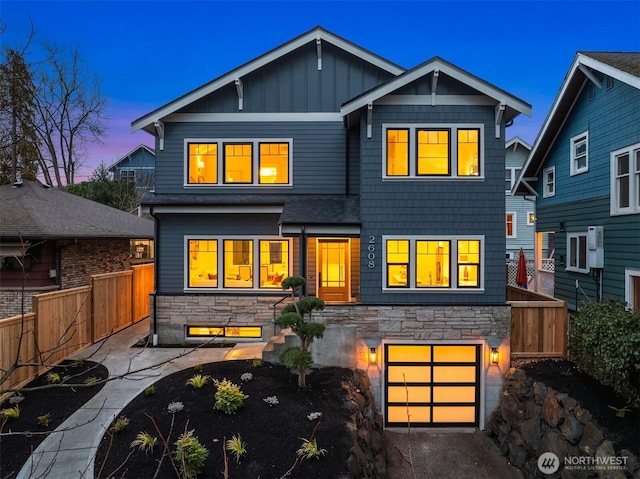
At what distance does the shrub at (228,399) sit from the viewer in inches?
273

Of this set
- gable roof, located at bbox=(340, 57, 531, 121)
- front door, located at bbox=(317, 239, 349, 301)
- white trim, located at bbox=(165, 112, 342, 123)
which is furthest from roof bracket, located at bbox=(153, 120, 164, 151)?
gable roof, located at bbox=(340, 57, 531, 121)

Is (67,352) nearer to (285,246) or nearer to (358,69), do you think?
(285,246)

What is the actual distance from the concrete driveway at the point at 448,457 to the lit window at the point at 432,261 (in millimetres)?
3864

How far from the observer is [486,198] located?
9562mm

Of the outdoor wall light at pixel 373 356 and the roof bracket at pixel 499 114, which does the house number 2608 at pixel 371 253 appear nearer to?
the outdoor wall light at pixel 373 356

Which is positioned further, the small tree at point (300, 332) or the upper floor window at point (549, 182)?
the upper floor window at point (549, 182)

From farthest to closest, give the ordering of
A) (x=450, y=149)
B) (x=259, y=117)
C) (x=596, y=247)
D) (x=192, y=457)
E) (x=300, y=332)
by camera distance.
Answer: (x=259, y=117) < (x=596, y=247) < (x=450, y=149) < (x=300, y=332) < (x=192, y=457)

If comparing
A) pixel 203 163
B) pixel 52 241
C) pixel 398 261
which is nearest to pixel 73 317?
pixel 52 241

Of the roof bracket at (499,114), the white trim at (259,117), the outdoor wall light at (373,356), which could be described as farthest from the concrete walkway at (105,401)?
the roof bracket at (499,114)

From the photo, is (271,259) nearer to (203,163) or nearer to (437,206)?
(203,163)

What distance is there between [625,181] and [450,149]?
5321 mm

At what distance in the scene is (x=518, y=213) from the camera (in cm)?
2427

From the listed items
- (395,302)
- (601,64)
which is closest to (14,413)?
(395,302)

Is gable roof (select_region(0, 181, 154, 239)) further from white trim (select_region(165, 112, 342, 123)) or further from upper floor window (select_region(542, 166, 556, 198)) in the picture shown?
upper floor window (select_region(542, 166, 556, 198))
